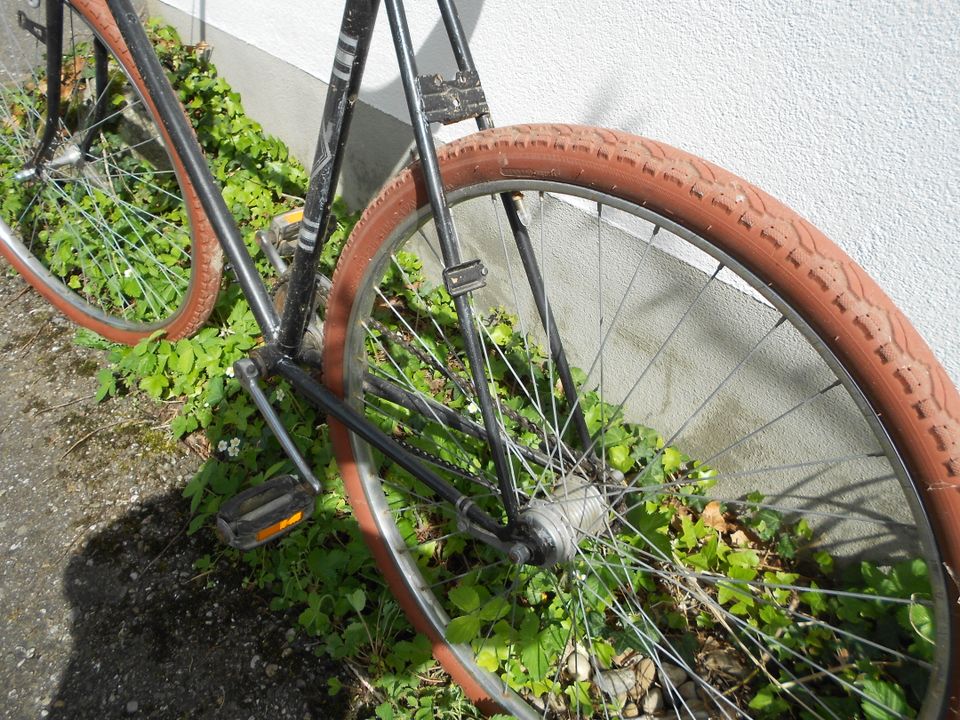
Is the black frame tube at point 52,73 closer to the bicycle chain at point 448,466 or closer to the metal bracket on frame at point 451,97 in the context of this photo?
the metal bracket on frame at point 451,97

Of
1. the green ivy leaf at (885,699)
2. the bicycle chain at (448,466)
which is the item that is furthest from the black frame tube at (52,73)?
the green ivy leaf at (885,699)

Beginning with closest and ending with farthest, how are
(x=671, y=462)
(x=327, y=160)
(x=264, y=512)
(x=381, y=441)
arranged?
(x=327, y=160) → (x=381, y=441) → (x=264, y=512) → (x=671, y=462)

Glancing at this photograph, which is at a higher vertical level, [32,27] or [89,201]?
[32,27]

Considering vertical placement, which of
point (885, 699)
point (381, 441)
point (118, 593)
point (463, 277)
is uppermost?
point (463, 277)

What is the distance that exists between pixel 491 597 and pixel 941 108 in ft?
4.65

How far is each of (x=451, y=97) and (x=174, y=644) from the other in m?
1.54

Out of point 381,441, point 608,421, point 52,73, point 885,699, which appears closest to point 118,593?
point 381,441

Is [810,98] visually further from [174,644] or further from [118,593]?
[118,593]

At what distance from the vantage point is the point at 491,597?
1.70 m

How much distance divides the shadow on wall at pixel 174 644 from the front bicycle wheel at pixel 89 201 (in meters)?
0.76

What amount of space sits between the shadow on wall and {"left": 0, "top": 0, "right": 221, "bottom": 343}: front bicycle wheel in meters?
0.76

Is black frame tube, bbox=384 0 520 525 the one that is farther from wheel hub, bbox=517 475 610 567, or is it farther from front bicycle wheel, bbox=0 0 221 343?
front bicycle wheel, bbox=0 0 221 343

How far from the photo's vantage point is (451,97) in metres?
1.16

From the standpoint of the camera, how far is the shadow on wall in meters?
1.65
